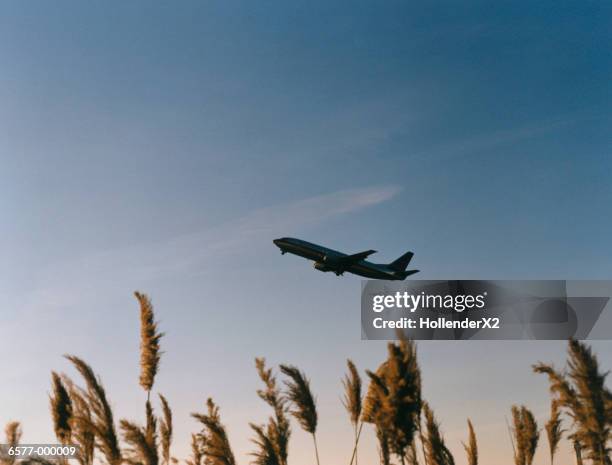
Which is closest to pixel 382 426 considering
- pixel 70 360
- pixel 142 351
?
pixel 142 351

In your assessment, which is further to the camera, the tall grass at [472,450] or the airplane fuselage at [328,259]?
the airplane fuselage at [328,259]

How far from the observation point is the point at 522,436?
15570 millimetres

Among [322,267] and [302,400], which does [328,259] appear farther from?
[302,400]

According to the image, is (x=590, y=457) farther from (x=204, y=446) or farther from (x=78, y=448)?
(x=78, y=448)

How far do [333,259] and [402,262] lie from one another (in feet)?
40.8

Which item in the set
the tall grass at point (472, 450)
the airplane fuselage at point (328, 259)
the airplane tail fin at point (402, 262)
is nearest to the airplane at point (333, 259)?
the airplane fuselage at point (328, 259)

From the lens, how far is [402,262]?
56.7 meters

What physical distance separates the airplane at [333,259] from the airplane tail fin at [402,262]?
4214 millimetres

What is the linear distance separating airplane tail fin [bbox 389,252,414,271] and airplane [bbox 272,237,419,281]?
4.21 metres

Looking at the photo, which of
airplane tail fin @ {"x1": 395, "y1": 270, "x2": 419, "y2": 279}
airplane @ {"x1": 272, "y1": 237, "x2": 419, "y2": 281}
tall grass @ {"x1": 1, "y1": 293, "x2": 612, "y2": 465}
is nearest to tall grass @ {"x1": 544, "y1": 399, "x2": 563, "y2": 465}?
tall grass @ {"x1": 1, "y1": 293, "x2": 612, "y2": 465}

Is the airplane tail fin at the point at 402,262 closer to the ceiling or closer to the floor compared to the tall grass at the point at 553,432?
closer to the ceiling

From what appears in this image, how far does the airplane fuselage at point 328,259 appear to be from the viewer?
153ft

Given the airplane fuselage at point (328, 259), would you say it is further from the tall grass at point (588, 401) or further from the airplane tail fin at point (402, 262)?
the tall grass at point (588, 401)

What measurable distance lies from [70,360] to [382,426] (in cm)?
574
